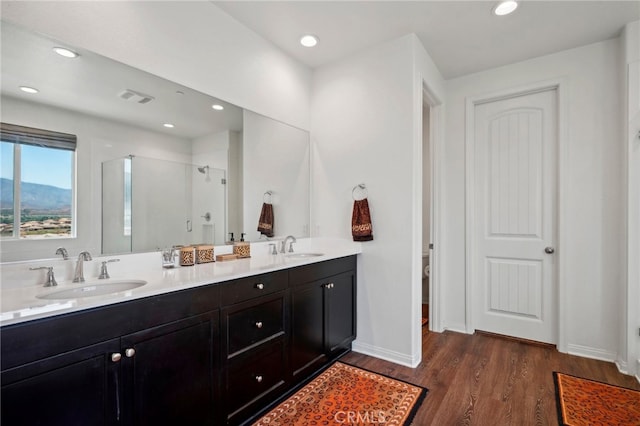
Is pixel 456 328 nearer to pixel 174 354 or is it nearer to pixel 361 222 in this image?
pixel 361 222

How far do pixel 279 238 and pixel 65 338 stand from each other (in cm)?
174

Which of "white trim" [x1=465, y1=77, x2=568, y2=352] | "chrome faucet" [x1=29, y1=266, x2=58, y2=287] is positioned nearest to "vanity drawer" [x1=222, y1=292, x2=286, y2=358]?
"chrome faucet" [x1=29, y1=266, x2=58, y2=287]

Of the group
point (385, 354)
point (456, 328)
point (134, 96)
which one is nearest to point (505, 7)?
point (134, 96)

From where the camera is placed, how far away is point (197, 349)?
57.7 inches

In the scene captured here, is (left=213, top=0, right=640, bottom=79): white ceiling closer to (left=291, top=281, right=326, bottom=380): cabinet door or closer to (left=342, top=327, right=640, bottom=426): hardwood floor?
(left=291, top=281, right=326, bottom=380): cabinet door

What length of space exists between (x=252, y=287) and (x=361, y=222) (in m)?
1.17

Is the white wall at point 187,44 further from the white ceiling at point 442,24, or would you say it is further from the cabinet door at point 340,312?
the cabinet door at point 340,312

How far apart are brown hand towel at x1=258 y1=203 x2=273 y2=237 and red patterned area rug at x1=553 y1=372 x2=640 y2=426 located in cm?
227

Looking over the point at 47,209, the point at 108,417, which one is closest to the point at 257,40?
the point at 47,209

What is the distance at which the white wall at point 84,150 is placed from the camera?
1370mm

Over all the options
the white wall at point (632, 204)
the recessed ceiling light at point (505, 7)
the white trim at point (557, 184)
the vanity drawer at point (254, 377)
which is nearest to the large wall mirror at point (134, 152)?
the vanity drawer at point (254, 377)

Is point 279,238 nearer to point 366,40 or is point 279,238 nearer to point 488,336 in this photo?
point 366,40

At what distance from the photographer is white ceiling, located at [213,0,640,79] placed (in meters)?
2.14

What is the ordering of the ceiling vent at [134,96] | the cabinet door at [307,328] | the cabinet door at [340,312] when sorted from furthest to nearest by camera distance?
the cabinet door at [340,312], the cabinet door at [307,328], the ceiling vent at [134,96]
